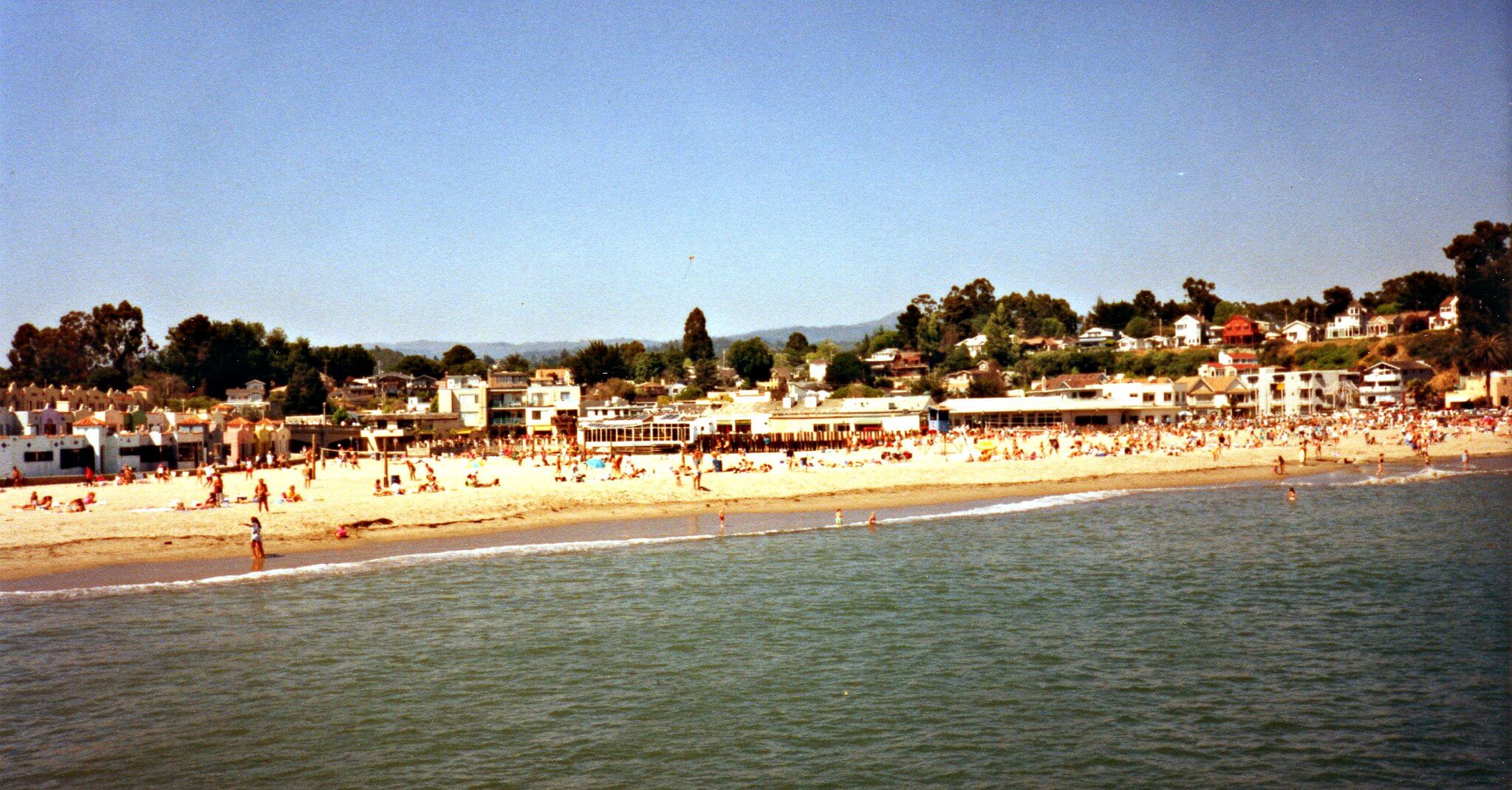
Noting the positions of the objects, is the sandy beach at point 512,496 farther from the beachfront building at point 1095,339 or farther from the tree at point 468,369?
the beachfront building at point 1095,339

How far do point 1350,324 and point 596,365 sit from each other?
71.9 metres

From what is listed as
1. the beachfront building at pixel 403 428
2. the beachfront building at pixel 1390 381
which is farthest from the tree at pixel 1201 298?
the beachfront building at pixel 403 428

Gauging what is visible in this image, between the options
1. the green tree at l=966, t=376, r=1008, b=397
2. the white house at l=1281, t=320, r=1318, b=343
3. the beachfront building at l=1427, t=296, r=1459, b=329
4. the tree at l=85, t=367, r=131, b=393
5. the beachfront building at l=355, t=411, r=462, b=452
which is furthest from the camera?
the white house at l=1281, t=320, r=1318, b=343

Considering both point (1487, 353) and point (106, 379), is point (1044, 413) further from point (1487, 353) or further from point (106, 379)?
A: point (106, 379)

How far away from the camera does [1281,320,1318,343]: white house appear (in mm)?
100500

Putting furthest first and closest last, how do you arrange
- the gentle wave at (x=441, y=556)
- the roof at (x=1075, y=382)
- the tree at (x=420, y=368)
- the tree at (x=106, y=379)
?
the tree at (x=420, y=368)
the tree at (x=106, y=379)
the roof at (x=1075, y=382)
the gentle wave at (x=441, y=556)

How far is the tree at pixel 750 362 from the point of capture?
10406 cm

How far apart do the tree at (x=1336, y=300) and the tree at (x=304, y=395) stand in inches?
3953

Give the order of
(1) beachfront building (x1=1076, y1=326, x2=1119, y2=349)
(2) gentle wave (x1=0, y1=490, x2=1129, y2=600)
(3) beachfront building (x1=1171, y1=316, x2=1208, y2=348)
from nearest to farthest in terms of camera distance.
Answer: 1. (2) gentle wave (x1=0, y1=490, x2=1129, y2=600)
2. (3) beachfront building (x1=1171, y1=316, x2=1208, y2=348)
3. (1) beachfront building (x1=1076, y1=326, x2=1119, y2=349)

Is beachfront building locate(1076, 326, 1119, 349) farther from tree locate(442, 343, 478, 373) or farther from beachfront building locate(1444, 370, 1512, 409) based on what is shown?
tree locate(442, 343, 478, 373)

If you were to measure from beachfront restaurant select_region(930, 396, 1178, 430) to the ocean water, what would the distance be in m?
40.3

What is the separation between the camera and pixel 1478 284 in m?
70.9

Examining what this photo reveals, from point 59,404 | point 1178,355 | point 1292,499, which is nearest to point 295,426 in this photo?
point 59,404

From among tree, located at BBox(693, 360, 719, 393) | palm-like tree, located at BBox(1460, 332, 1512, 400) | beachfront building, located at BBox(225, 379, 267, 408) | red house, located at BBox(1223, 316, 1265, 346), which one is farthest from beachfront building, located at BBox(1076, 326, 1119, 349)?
beachfront building, located at BBox(225, 379, 267, 408)
